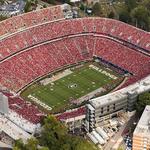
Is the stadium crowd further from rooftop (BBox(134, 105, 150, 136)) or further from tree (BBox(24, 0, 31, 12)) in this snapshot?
rooftop (BBox(134, 105, 150, 136))

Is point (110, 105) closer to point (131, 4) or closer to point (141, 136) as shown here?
point (141, 136)

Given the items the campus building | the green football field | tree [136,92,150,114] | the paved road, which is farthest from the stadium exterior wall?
the green football field

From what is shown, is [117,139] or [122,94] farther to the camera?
[122,94]

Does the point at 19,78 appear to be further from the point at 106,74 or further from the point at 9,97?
the point at 106,74

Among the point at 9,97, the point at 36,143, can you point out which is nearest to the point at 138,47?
the point at 9,97

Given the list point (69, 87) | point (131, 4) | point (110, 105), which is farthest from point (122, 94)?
point (131, 4)

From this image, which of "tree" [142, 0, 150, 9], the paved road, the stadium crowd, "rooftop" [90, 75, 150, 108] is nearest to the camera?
the paved road

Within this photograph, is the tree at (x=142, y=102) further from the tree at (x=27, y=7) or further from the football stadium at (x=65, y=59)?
the tree at (x=27, y=7)
